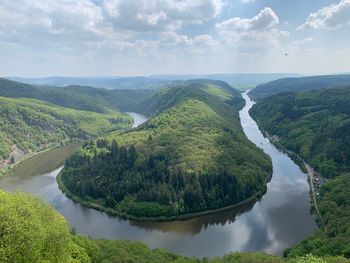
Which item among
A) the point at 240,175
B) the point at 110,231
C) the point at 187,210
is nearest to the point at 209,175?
the point at 240,175

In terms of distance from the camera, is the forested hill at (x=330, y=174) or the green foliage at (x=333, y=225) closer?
the green foliage at (x=333, y=225)

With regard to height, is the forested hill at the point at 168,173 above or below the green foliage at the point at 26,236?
below

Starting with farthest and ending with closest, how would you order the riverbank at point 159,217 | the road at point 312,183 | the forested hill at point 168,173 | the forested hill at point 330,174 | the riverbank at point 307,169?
the forested hill at point 168,173 < the riverbank at point 307,169 < the riverbank at point 159,217 < the road at point 312,183 < the forested hill at point 330,174

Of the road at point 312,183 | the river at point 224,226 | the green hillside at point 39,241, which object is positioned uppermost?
the green hillside at point 39,241

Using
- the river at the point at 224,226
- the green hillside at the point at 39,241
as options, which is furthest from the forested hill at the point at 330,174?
the green hillside at the point at 39,241

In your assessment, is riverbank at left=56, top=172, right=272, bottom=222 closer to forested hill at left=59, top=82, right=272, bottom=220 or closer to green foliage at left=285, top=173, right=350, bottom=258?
forested hill at left=59, top=82, right=272, bottom=220

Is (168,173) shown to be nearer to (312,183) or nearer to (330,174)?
(312,183)

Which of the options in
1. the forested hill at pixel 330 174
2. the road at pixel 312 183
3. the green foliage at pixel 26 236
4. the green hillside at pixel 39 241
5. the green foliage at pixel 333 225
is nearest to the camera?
the green foliage at pixel 26 236

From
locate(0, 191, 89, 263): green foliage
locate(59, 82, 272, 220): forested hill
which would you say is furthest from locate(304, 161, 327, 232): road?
locate(0, 191, 89, 263): green foliage

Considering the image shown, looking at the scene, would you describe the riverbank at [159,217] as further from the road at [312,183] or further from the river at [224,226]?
the road at [312,183]

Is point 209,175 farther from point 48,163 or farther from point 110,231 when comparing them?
point 48,163
